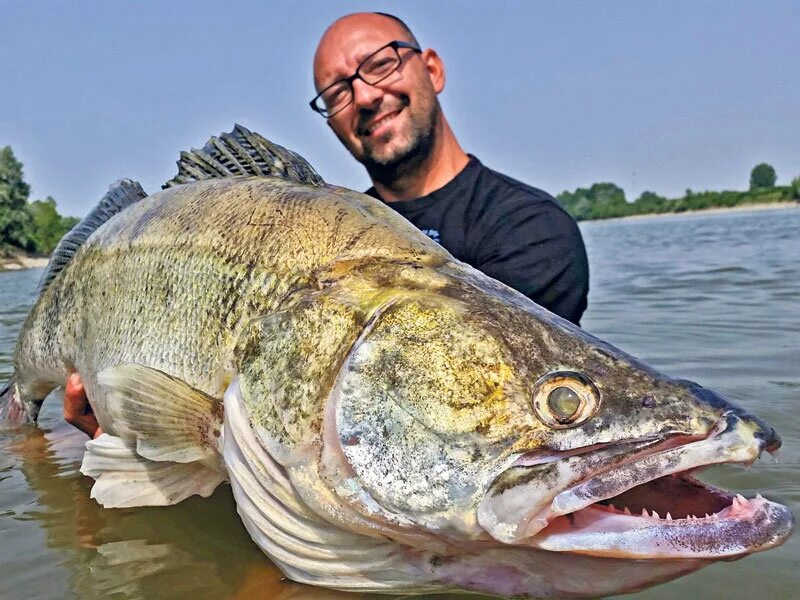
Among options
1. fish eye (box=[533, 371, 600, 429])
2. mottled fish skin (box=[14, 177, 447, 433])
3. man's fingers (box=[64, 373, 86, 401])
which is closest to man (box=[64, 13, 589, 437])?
man's fingers (box=[64, 373, 86, 401])

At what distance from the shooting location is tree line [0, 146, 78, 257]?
4034 centimetres

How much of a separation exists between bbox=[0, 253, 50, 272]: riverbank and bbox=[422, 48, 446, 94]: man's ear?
37241mm

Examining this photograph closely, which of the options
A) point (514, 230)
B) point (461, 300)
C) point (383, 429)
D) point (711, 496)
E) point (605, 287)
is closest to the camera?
point (711, 496)

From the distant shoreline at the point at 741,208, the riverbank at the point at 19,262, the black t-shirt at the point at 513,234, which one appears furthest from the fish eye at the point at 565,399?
the distant shoreline at the point at 741,208

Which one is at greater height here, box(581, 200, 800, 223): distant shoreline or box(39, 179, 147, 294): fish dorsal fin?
box(581, 200, 800, 223): distant shoreline

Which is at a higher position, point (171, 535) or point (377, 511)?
point (377, 511)

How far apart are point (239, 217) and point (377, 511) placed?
4.36 feet

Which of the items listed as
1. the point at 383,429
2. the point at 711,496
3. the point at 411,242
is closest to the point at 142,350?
the point at 411,242

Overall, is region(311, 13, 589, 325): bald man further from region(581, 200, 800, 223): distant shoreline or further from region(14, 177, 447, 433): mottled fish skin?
region(581, 200, 800, 223): distant shoreline

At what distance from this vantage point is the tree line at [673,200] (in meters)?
66.1

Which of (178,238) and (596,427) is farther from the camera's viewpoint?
(178,238)

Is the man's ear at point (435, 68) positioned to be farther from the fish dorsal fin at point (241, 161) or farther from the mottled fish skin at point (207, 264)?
the mottled fish skin at point (207, 264)

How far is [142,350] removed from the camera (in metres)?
2.88

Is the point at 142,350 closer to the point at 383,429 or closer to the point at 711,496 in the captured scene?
the point at 383,429
